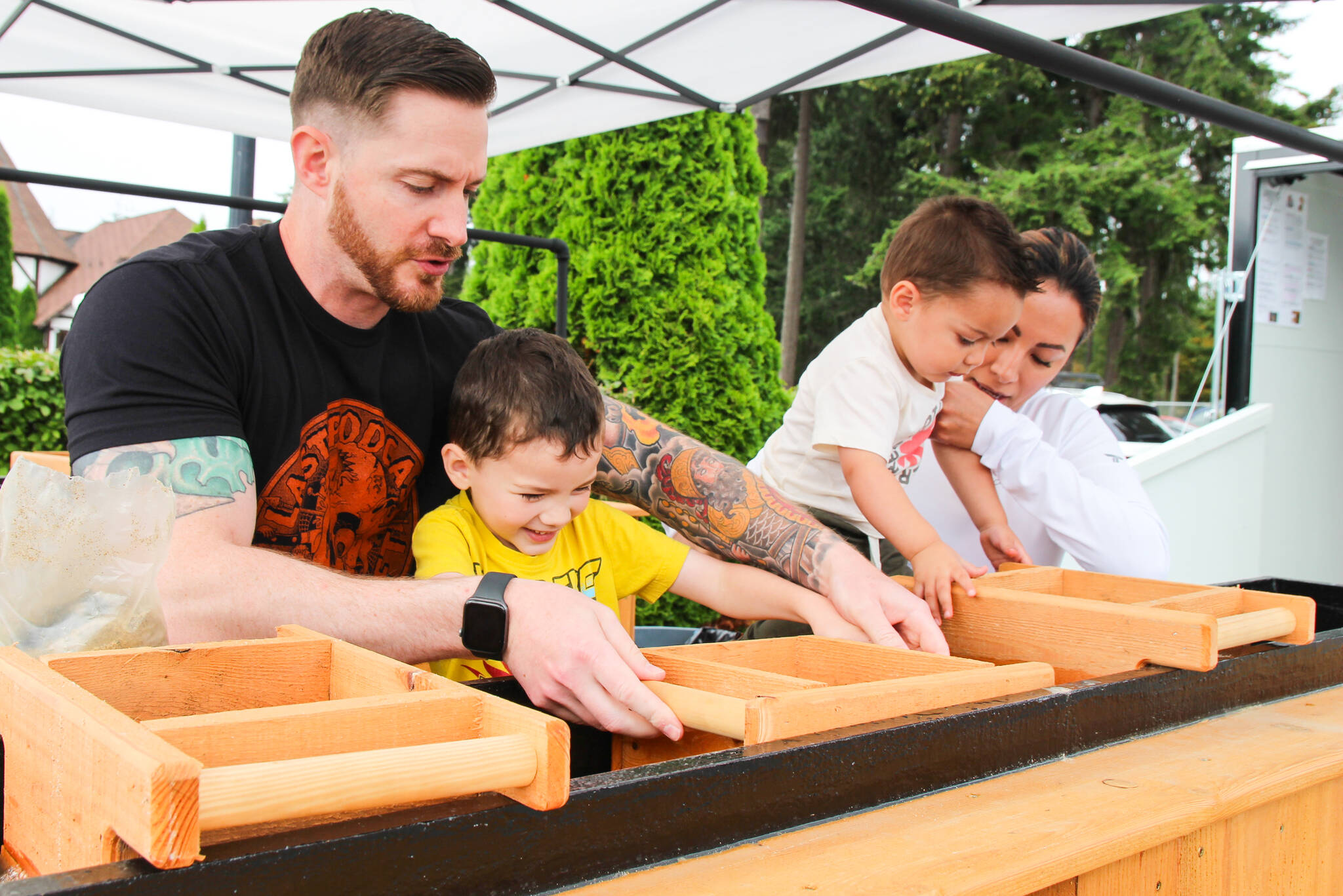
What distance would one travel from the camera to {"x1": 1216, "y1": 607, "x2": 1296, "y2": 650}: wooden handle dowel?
1.32 metres

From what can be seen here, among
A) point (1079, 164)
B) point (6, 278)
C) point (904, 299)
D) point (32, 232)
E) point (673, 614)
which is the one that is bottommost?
point (673, 614)

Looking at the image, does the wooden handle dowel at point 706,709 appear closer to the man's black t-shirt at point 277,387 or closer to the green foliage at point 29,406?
the man's black t-shirt at point 277,387

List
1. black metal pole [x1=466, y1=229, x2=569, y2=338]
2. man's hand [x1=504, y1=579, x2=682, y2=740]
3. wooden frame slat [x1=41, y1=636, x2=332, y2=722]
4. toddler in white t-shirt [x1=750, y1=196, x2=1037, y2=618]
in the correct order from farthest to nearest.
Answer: black metal pole [x1=466, y1=229, x2=569, y2=338] < toddler in white t-shirt [x1=750, y1=196, x2=1037, y2=618] < man's hand [x1=504, y1=579, x2=682, y2=740] < wooden frame slat [x1=41, y1=636, x2=332, y2=722]

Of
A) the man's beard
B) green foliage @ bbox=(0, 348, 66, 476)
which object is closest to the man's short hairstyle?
the man's beard

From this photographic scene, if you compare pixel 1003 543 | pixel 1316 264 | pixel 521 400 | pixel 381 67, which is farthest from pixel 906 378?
pixel 1316 264

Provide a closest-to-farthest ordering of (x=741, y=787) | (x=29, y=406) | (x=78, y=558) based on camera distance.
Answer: (x=741, y=787)
(x=78, y=558)
(x=29, y=406)

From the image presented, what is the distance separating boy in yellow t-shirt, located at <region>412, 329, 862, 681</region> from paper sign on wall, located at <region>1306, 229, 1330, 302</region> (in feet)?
16.1

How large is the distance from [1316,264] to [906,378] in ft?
14.1

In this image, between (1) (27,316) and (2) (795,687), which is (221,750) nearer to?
(2) (795,687)

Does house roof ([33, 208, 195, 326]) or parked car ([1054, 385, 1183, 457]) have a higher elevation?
house roof ([33, 208, 195, 326])

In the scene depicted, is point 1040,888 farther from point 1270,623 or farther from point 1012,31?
point 1012,31

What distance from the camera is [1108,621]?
52.4 inches

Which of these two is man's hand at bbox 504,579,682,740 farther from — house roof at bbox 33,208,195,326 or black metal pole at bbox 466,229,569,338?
house roof at bbox 33,208,195,326

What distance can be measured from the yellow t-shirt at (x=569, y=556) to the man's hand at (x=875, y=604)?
369 mm
